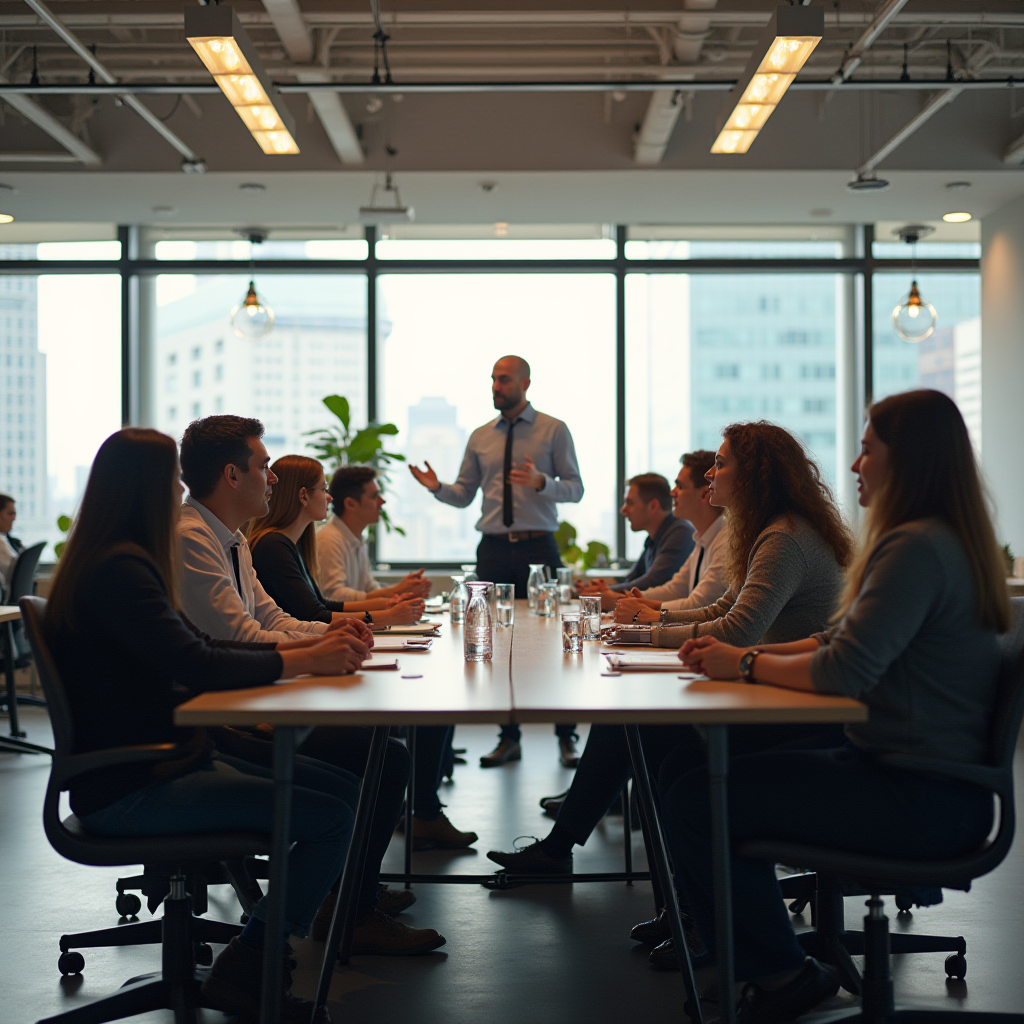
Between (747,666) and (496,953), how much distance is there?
3.76 ft

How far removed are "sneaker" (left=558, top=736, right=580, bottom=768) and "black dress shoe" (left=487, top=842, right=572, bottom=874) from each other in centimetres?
169

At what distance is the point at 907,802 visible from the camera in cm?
186

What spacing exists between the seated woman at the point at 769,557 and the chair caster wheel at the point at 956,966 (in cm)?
60

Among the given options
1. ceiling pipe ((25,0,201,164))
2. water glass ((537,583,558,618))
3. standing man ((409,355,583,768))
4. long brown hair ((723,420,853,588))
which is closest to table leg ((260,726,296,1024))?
long brown hair ((723,420,853,588))

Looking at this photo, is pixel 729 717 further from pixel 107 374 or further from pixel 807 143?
pixel 107 374

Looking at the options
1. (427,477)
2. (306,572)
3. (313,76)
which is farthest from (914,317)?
(306,572)

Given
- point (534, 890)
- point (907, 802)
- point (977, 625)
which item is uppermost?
point (977, 625)

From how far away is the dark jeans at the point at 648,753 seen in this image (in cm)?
240

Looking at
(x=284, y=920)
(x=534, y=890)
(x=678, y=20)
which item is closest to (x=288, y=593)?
(x=534, y=890)

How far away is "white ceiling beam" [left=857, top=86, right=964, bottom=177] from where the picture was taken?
Answer: 5.38 metres

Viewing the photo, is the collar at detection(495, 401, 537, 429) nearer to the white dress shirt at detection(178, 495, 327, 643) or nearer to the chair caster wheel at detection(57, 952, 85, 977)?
the white dress shirt at detection(178, 495, 327, 643)

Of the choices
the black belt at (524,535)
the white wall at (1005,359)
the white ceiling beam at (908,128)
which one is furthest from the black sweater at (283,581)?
the white wall at (1005,359)

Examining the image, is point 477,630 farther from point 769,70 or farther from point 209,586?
point 769,70

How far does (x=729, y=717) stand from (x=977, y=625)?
1.69 ft
